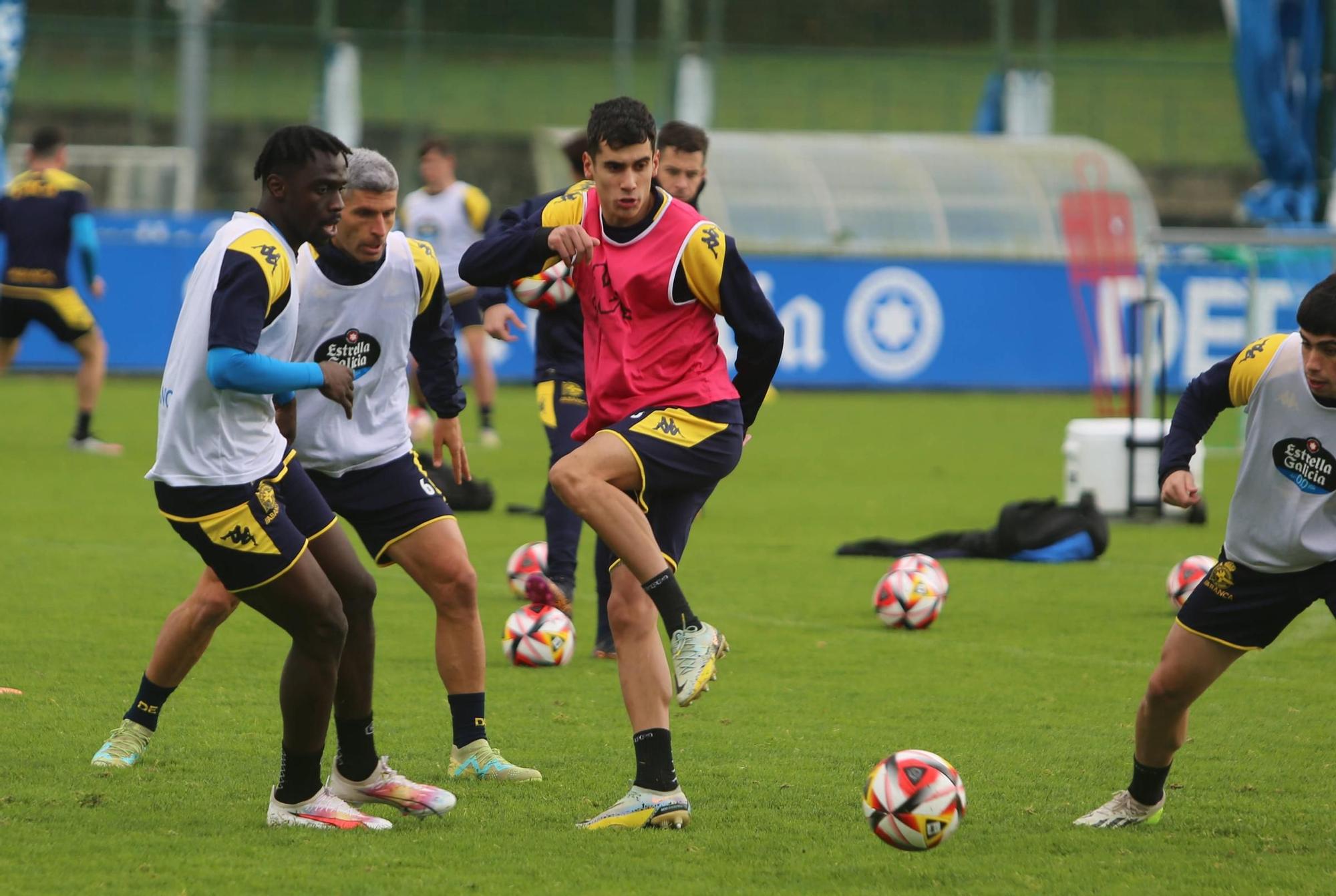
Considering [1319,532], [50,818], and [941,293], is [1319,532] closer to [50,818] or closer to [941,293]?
[50,818]

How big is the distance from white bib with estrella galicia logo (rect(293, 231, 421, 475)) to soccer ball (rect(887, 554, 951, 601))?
12.4 ft

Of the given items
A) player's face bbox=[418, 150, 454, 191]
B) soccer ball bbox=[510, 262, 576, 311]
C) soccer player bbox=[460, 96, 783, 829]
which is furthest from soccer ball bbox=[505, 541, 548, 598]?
player's face bbox=[418, 150, 454, 191]

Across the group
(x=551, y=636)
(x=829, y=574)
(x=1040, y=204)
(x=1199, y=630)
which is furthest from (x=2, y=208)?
(x=1040, y=204)

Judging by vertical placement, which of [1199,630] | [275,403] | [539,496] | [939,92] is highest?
[939,92]

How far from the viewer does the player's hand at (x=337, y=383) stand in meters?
4.96

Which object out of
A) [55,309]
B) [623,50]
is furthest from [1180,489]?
[623,50]

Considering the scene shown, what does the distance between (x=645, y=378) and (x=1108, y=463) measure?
8.22 m

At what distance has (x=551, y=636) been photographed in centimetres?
802

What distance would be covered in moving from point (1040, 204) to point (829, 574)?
17220 mm

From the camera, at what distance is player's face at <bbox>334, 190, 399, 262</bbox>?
222 inches

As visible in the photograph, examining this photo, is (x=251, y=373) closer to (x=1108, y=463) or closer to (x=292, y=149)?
(x=292, y=149)

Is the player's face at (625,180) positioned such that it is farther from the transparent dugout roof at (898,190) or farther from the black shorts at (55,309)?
the transparent dugout roof at (898,190)

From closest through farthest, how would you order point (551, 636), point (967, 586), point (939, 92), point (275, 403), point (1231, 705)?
point (275, 403)
point (1231, 705)
point (551, 636)
point (967, 586)
point (939, 92)

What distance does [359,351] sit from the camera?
19.5ft
